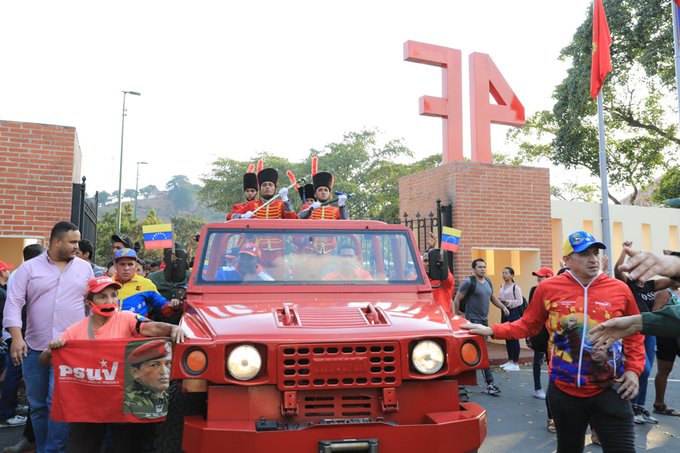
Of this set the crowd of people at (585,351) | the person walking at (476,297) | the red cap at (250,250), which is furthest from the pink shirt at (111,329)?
the person walking at (476,297)

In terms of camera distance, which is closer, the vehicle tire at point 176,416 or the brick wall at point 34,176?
the vehicle tire at point 176,416

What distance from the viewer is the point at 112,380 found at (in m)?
3.86

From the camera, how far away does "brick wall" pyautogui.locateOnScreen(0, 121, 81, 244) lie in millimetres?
8562

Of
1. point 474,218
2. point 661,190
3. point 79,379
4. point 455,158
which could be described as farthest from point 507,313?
point 661,190

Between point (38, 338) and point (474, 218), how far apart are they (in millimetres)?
8737

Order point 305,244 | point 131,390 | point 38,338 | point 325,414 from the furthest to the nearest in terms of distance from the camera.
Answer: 1. point 305,244
2. point 38,338
3. point 131,390
4. point 325,414

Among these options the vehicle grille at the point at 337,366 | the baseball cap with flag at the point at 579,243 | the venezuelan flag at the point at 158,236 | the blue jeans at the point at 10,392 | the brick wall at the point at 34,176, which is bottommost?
the blue jeans at the point at 10,392

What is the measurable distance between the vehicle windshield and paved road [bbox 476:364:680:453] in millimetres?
1930

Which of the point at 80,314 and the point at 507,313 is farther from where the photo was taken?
the point at 507,313

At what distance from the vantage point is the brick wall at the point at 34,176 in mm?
8562

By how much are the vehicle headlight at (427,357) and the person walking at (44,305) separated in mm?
2680

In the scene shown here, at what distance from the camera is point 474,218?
1175 cm

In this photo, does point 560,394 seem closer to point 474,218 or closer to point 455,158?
point 474,218

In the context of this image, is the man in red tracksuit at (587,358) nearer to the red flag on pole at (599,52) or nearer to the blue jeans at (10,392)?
the blue jeans at (10,392)
